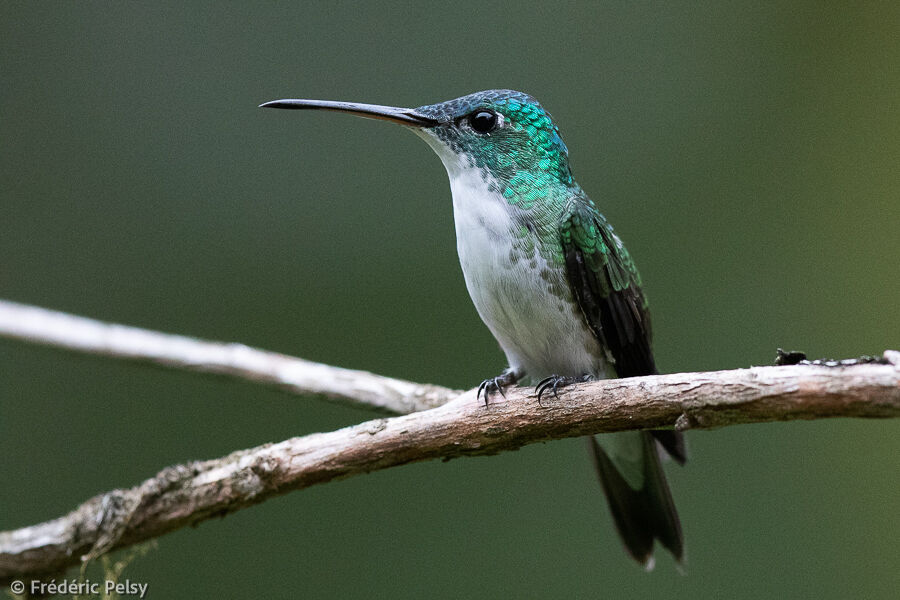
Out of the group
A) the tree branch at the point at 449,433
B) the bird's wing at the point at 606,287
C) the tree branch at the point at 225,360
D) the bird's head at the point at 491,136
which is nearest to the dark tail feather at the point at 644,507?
the bird's wing at the point at 606,287

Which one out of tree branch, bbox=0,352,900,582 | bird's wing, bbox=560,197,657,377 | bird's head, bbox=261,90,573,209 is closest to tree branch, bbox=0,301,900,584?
tree branch, bbox=0,352,900,582

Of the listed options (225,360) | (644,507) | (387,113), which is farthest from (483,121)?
(644,507)

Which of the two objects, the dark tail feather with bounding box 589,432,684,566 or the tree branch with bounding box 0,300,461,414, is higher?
the tree branch with bounding box 0,300,461,414

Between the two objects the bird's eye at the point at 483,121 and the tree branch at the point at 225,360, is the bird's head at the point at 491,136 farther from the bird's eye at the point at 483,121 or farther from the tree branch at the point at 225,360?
the tree branch at the point at 225,360

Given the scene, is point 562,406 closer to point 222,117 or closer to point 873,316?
point 873,316

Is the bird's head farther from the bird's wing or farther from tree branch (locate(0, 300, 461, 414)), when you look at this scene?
tree branch (locate(0, 300, 461, 414))

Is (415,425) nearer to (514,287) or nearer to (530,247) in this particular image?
(514,287)
